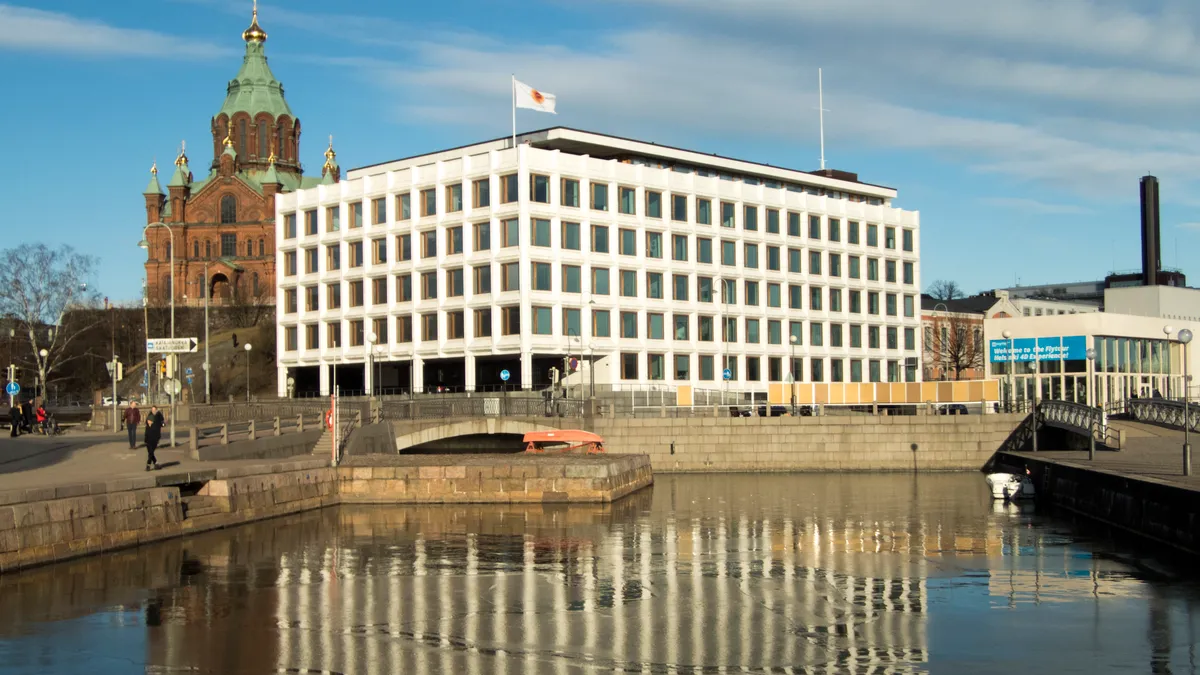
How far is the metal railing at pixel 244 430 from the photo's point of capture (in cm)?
4731

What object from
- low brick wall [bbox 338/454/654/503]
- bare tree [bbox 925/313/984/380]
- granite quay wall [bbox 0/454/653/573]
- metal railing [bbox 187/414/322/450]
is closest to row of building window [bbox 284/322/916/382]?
granite quay wall [bbox 0/454/653/573]

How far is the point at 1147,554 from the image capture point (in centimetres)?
3312

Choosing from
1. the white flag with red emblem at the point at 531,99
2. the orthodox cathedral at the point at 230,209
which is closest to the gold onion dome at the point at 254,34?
the orthodox cathedral at the point at 230,209

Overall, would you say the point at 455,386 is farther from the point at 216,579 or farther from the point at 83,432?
the point at 216,579

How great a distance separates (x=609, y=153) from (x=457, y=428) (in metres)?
34.6

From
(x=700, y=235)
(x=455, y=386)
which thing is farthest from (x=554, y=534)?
(x=700, y=235)

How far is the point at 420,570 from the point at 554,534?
8.49 meters

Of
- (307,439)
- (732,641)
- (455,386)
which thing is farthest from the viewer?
(455,386)

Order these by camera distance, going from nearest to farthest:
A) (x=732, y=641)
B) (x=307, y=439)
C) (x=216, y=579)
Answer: (x=732, y=641), (x=216, y=579), (x=307, y=439)

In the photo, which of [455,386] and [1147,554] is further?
[455,386]

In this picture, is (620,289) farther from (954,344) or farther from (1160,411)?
(954,344)

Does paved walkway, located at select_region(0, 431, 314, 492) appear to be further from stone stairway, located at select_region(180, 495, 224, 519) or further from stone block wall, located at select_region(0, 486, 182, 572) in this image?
stone block wall, located at select_region(0, 486, 182, 572)

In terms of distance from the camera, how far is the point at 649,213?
91.4 metres

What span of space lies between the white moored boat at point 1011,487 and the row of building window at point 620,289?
40.7 meters
